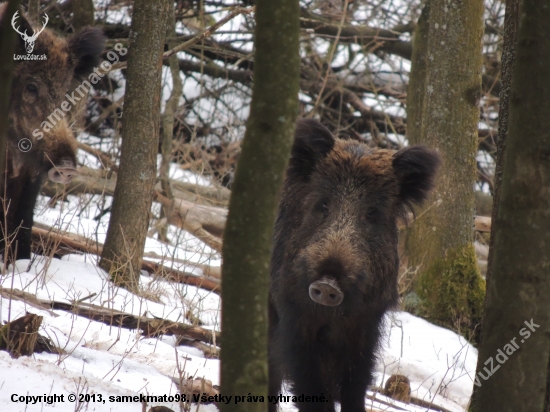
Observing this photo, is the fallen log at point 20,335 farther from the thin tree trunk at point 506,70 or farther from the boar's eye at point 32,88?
the boar's eye at point 32,88

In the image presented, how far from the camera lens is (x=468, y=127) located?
657cm

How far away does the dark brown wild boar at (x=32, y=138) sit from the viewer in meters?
5.97

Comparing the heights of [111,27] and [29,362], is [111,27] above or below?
above

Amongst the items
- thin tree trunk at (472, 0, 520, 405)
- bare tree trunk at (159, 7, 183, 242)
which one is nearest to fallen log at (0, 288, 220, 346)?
thin tree trunk at (472, 0, 520, 405)

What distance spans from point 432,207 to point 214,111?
209 inches

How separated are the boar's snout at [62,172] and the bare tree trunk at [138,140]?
17.1 inches

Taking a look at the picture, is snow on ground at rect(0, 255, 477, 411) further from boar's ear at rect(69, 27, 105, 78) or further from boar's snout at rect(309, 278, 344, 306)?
boar's ear at rect(69, 27, 105, 78)

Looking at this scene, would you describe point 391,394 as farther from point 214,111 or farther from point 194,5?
point 194,5

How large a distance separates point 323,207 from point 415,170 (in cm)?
64

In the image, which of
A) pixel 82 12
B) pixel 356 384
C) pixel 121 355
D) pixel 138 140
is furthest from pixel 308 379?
pixel 82 12

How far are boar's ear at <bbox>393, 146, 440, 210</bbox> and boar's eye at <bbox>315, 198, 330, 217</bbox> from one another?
0.52 m

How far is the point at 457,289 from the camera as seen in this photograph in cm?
673

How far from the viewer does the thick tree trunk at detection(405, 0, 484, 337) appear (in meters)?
6.54

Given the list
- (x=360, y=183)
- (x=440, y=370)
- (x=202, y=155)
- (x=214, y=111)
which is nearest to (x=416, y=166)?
(x=360, y=183)
